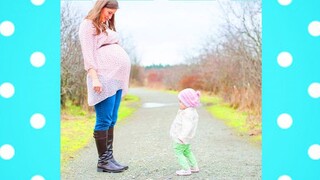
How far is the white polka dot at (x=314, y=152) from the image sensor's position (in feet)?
7.57

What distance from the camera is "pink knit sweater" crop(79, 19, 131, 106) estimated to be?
245cm

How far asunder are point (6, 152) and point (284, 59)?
3.55ft

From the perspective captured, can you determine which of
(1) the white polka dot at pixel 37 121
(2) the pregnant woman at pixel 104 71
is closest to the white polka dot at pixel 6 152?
(1) the white polka dot at pixel 37 121

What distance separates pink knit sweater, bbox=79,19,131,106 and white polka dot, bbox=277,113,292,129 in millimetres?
637

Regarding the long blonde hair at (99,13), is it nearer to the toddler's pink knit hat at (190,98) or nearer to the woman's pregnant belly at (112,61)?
the woman's pregnant belly at (112,61)

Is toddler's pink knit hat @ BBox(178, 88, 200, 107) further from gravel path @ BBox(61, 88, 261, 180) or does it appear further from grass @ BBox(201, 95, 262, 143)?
grass @ BBox(201, 95, 262, 143)

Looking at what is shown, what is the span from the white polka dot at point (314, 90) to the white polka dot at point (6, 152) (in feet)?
3.68

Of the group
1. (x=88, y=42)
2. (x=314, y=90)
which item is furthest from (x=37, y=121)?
(x=314, y=90)

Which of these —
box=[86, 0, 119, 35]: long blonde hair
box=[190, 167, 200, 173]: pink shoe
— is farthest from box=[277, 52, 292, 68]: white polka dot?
box=[86, 0, 119, 35]: long blonde hair

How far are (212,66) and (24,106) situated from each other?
90 cm

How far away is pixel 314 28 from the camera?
2.29m

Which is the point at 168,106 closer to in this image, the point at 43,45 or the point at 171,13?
the point at 171,13

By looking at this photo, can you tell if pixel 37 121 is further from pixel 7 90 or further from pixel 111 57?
pixel 111 57

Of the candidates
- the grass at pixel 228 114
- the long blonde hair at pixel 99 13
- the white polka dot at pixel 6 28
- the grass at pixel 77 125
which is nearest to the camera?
the white polka dot at pixel 6 28
